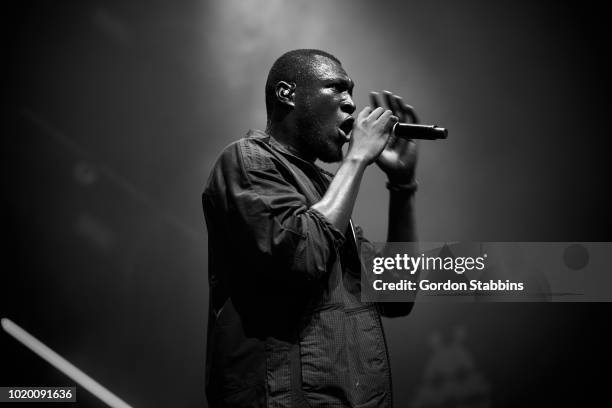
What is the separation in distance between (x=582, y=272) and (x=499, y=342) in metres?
0.49

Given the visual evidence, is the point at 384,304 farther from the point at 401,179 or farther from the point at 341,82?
the point at 341,82

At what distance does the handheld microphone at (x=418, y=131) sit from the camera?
1.29m

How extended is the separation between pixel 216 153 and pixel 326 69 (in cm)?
131

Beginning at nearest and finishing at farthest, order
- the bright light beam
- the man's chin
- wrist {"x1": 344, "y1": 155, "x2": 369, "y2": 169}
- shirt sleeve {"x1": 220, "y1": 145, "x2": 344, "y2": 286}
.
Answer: shirt sleeve {"x1": 220, "y1": 145, "x2": 344, "y2": 286}, wrist {"x1": 344, "y1": 155, "x2": 369, "y2": 169}, the man's chin, the bright light beam

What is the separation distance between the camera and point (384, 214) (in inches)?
98.6

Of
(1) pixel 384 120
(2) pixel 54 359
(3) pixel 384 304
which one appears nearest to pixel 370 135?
(1) pixel 384 120

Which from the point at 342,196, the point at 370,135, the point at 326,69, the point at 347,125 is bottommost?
the point at 342,196

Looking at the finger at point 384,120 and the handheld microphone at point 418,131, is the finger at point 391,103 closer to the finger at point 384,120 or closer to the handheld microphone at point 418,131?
the handheld microphone at point 418,131

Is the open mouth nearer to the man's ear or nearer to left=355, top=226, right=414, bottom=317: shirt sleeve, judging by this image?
the man's ear

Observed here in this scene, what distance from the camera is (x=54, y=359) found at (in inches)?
91.4

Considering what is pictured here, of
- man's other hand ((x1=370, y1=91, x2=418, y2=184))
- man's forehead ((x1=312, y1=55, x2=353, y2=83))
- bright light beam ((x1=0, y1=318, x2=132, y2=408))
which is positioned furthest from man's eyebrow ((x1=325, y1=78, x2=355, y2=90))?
bright light beam ((x1=0, y1=318, x2=132, y2=408))

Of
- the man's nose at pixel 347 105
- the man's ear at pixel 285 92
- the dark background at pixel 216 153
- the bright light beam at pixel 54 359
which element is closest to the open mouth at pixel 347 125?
the man's nose at pixel 347 105

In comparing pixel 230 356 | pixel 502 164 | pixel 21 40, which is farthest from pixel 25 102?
pixel 502 164

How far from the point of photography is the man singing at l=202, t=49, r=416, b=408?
952mm
